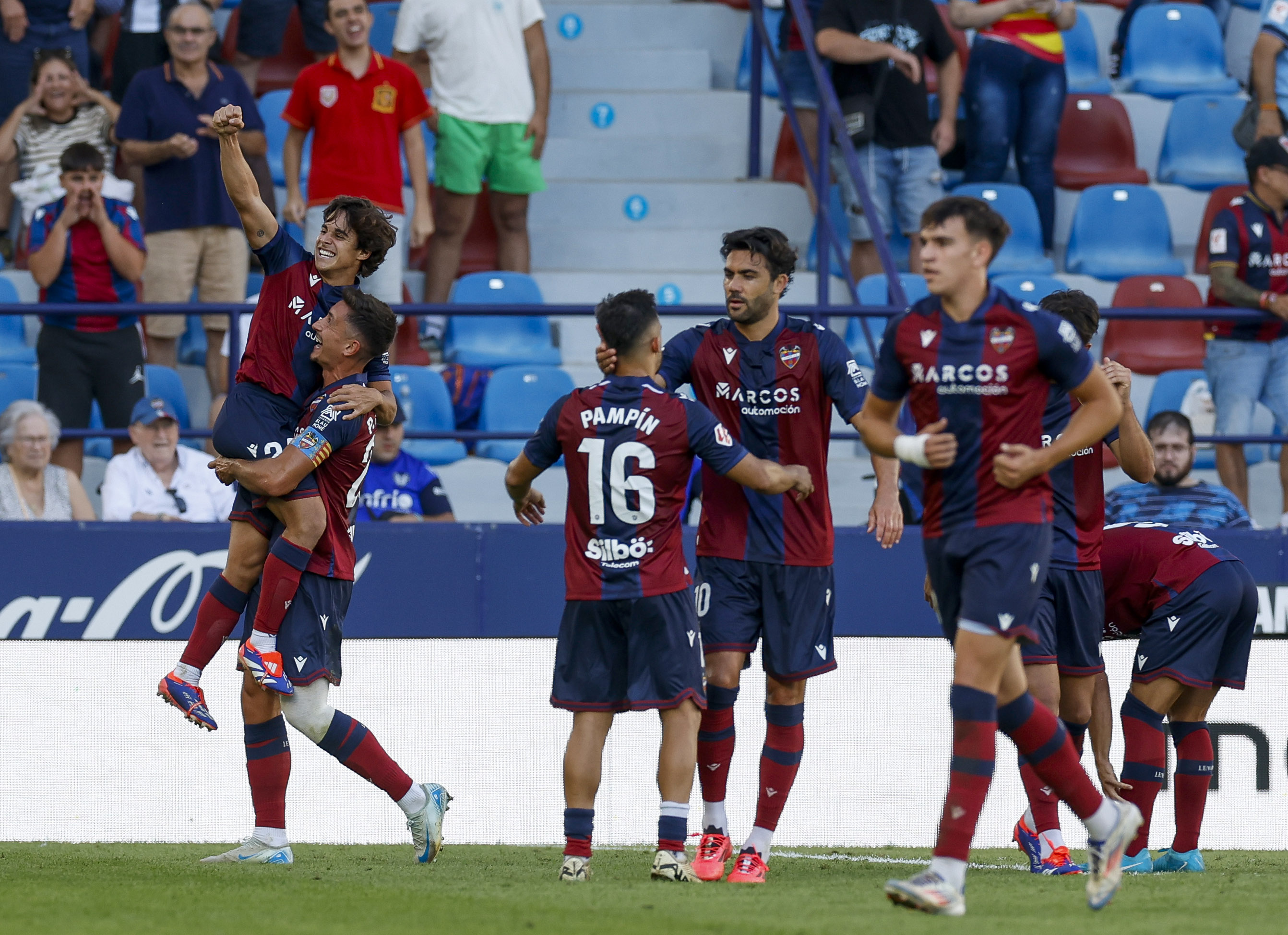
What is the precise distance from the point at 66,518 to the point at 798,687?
436 centimetres

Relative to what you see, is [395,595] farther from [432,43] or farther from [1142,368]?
[1142,368]

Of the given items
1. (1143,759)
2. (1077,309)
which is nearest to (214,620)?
(1077,309)

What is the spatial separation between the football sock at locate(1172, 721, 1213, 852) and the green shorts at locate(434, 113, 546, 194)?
18.7 ft

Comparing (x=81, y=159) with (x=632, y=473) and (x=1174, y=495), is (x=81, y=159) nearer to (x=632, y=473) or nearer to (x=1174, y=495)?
(x=632, y=473)

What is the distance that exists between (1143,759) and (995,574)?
1948mm

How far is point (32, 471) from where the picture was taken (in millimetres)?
8766

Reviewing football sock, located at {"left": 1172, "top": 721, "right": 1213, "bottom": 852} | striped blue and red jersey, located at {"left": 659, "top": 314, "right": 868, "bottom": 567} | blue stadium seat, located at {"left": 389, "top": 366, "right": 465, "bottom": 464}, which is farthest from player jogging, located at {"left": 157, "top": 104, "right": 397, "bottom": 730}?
blue stadium seat, located at {"left": 389, "top": 366, "right": 465, "bottom": 464}

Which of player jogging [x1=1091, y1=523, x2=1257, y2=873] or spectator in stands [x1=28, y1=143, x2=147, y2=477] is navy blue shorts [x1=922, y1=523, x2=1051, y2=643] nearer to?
player jogging [x1=1091, y1=523, x2=1257, y2=873]

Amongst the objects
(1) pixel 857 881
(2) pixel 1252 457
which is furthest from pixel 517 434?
(2) pixel 1252 457

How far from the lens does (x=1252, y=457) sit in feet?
33.9

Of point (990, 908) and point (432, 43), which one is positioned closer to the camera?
point (990, 908)

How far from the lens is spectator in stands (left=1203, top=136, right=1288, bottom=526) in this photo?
9570 mm

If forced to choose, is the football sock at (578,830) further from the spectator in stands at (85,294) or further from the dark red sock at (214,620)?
the spectator in stands at (85,294)

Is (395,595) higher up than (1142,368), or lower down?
lower down
